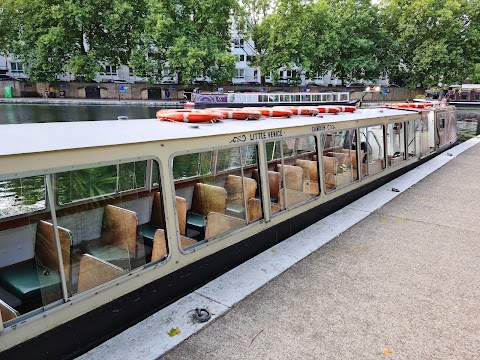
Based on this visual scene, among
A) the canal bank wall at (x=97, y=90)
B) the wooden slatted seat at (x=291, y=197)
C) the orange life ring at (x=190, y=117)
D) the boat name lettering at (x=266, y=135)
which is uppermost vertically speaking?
the canal bank wall at (x=97, y=90)

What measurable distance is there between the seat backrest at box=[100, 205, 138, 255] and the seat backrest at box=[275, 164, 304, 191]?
10.0 feet

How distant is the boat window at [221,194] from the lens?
5449 mm

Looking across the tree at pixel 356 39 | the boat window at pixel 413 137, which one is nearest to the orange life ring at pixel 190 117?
the boat window at pixel 413 137

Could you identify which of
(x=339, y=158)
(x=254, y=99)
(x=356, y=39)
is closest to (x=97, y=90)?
(x=254, y=99)

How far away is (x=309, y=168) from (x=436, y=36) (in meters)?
56.0

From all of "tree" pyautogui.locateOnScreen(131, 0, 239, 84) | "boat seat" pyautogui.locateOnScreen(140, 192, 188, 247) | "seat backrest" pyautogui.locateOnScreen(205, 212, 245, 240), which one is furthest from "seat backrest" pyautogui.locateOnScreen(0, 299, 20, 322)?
"tree" pyautogui.locateOnScreen(131, 0, 239, 84)

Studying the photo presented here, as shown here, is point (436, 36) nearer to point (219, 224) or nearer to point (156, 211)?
point (219, 224)

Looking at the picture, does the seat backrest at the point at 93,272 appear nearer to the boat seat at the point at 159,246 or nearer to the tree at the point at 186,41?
the boat seat at the point at 159,246

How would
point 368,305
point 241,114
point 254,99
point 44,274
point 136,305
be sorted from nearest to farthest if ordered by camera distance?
point 44,274
point 136,305
point 368,305
point 241,114
point 254,99

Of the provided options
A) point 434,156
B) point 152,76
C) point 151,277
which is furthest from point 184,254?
point 152,76

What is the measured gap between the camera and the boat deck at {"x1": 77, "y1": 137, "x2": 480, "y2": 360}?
157 inches

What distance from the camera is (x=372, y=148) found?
988 cm

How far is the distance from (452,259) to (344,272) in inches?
76.6

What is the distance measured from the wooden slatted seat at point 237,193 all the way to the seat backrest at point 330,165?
245cm
